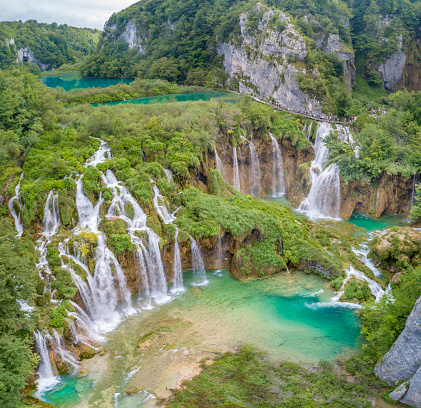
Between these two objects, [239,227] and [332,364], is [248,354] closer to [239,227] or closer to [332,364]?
[332,364]

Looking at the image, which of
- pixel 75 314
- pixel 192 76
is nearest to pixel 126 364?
pixel 75 314

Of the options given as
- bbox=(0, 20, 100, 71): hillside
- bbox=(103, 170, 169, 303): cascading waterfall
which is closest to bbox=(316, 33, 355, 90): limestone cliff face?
bbox=(103, 170, 169, 303): cascading waterfall

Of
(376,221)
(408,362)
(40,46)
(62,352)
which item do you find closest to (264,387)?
(408,362)

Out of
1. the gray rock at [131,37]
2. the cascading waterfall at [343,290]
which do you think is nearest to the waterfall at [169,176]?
the cascading waterfall at [343,290]

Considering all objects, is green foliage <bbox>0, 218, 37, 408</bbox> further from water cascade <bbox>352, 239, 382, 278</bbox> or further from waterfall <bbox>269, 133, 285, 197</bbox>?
waterfall <bbox>269, 133, 285, 197</bbox>

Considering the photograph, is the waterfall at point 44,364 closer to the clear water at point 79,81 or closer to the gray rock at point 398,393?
the gray rock at point 398,393

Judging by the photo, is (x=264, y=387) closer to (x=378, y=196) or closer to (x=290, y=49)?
(x=378, y=196)
